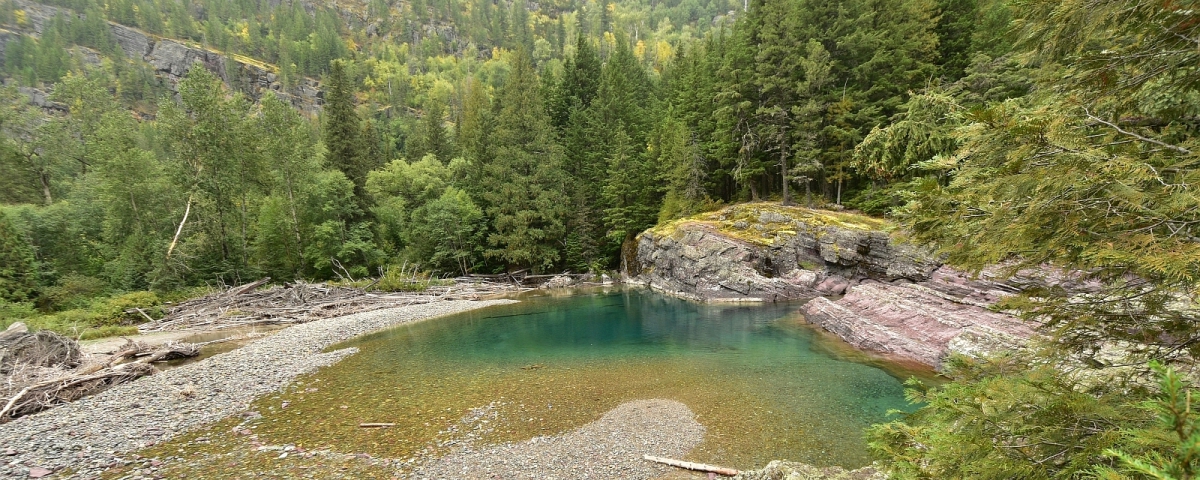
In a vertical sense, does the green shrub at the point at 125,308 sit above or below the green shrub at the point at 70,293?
below

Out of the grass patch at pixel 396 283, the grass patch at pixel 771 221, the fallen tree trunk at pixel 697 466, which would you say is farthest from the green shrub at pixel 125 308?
the grass patch at pixel 771 221

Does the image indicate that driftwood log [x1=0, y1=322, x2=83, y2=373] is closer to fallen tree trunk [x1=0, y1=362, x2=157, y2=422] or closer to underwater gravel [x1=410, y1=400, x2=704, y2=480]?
fallen tree trunk [x1=0, y1=362, x2=157, y2=422]

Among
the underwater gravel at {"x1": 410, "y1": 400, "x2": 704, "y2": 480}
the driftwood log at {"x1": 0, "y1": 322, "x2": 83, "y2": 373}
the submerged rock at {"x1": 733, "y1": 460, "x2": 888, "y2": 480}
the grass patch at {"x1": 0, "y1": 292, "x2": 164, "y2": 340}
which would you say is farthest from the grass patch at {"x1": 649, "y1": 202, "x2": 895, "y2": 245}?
the grass patch at {"x1": 0, "y1": 292, "x2": 164, "y2": 340}

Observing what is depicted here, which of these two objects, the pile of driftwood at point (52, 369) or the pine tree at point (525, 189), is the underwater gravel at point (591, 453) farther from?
the pine tree at point (525, 189)

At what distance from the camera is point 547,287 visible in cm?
3991

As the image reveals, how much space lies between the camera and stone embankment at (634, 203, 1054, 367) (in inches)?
644

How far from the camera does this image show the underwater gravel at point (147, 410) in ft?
30.9

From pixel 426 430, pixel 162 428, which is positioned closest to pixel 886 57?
pixel 426 430

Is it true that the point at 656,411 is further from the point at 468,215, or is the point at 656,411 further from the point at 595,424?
the point at 468,215

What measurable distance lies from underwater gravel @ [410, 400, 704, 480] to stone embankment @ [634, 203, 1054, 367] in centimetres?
1025

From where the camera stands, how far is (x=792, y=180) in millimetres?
34656

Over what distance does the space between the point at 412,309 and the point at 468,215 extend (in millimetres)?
15191

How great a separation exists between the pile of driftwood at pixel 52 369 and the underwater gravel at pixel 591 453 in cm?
1232

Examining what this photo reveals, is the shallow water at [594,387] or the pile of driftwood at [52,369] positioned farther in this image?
the pile of driftwood at [52,369]
